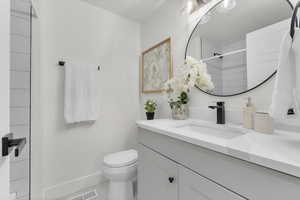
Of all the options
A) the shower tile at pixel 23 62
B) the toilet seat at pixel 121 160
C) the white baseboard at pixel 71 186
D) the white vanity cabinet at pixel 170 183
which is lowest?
the white baseboard at pixel 71 186

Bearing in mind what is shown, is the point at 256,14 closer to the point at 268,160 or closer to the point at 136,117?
the point at 268,160

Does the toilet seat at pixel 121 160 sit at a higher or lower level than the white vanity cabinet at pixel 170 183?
lower

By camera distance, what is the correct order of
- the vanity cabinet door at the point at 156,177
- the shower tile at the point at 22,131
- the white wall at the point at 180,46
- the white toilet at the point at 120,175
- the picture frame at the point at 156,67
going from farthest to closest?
the picture frame at the point at 156,67 < the white toilet at the point at 120,175 < the shower tile at the point at 22,131 < the white wall at the point at 180,46 < the vanity cabinet door at the point at 156,177

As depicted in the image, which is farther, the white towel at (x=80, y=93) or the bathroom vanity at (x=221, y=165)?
the white towel at (x=80, y=93)

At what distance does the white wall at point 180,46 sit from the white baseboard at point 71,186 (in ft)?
3.40

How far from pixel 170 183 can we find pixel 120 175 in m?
0.62

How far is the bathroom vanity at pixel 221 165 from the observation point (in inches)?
16.5

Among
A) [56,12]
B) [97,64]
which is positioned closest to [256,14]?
[97,64]

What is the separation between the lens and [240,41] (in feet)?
3.22

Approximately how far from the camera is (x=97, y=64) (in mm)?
1699

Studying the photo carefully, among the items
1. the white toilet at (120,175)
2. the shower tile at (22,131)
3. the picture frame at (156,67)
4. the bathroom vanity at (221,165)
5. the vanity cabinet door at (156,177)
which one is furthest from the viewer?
the picture frame at (156,67)

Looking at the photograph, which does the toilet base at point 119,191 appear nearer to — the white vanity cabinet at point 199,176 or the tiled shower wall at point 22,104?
the white vanity cabinet at point 199,176

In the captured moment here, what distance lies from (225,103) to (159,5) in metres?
1.46

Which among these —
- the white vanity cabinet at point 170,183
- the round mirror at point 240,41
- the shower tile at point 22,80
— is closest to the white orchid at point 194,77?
the round mirror at point 240,41
